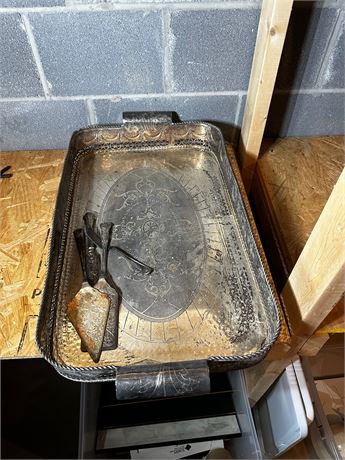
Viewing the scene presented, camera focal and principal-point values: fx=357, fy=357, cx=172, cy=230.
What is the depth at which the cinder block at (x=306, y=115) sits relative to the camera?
1013 millimetres

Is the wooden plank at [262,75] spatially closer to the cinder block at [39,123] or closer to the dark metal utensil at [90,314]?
the cinder block at [39,123]

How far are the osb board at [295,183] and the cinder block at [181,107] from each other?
185mm

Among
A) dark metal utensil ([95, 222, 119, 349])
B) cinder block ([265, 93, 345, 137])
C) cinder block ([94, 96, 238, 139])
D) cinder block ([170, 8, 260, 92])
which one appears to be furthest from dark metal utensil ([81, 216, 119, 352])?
cinder block ([265, 93, 345, 137])

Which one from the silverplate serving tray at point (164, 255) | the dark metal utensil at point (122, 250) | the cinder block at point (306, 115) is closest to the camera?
the silverplate serving tray at point (164, 255)

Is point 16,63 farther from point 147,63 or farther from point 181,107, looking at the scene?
point 181,107

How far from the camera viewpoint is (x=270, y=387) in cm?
108

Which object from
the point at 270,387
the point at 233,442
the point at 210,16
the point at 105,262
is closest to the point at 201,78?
the point at 210,16

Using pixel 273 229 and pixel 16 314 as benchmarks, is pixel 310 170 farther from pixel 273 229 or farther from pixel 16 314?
pixel 16 314

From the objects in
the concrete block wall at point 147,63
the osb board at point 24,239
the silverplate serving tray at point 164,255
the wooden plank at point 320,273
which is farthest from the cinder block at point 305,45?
the osb board at point 24,239

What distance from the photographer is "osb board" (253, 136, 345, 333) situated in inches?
35.6

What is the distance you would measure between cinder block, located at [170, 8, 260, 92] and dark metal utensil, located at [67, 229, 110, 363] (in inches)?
22.1

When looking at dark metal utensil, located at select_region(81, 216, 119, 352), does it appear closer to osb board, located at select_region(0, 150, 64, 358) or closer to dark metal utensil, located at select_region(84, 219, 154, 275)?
dark metal utensil, located at select_region(84, 219, 154, 275)

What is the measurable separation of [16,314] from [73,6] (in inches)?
26.3

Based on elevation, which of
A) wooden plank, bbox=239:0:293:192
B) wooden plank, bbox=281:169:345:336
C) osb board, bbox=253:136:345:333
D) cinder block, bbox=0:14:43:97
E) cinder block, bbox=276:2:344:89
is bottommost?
wooden plank, bbox=281:169:345:336
